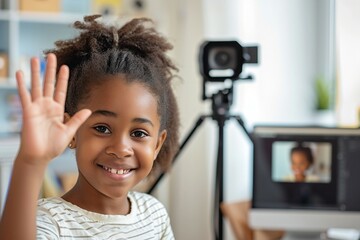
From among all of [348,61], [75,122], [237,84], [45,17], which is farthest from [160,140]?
Answer: [45,17]

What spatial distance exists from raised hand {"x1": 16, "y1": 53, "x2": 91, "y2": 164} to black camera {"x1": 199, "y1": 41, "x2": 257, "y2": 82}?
1.09 m

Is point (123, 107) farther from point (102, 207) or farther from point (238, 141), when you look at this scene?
point (238, 141)

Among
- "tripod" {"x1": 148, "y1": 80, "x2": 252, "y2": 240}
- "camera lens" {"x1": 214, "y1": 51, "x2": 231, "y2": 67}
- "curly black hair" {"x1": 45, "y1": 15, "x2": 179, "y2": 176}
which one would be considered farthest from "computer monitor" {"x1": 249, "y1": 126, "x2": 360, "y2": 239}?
"curly black hair" {"x1": 45, "y1": 15, "x2": 179, "y2": 176}

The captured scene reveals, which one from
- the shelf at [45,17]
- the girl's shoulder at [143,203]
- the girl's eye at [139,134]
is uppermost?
the shelf at [45,17]

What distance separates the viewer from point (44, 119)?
30.4 inches

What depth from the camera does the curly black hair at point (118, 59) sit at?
3.29ft

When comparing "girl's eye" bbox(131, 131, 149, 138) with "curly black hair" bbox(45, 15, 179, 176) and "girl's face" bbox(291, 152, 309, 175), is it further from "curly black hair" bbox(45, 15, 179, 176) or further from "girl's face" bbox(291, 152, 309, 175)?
"girl's face" bbox(291, 152, 309, 175)

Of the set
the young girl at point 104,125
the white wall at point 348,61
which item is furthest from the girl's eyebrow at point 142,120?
the white wall at point 348,61

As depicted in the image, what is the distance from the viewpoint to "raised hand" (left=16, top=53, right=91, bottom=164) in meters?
0.75

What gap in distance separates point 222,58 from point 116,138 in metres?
0.99

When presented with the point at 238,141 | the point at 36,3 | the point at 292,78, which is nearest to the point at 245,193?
the point at 238,141

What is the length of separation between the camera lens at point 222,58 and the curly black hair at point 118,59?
71cm

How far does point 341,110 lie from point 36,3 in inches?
66.5

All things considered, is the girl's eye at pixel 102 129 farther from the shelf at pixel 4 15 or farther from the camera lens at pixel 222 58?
the shelf at pixel 4 15
